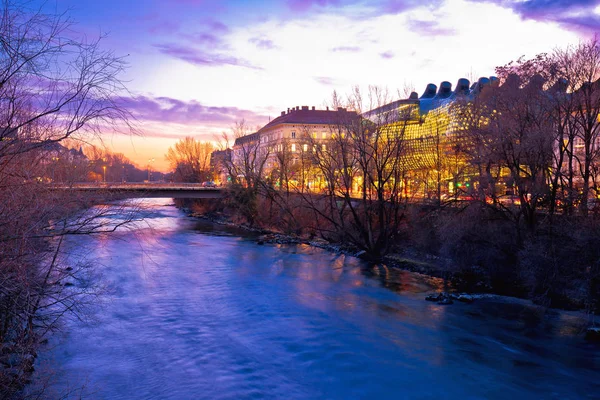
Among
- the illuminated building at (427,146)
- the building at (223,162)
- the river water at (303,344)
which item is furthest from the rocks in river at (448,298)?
the building at (223,162)

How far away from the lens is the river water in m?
10.9

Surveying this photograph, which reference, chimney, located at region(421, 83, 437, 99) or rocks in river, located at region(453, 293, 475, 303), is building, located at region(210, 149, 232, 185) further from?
chimney, located at region(421, 83, 437, 99)

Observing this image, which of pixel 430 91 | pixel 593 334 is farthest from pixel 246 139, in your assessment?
pixel 593 334

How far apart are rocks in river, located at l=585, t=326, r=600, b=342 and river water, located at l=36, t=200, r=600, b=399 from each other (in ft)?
0.97

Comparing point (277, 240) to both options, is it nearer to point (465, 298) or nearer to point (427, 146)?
point (427, 146)

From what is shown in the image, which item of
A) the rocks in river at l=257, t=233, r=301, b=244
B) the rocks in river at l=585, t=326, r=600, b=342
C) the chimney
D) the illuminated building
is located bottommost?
the rocks in river at l=585, t=326, r=600, b=342

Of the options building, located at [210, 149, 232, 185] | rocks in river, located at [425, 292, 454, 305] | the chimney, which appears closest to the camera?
rocks in river, located at [425, 292, 454, 305]

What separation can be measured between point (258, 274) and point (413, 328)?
9.17 metres

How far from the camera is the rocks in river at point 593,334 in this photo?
1381cm

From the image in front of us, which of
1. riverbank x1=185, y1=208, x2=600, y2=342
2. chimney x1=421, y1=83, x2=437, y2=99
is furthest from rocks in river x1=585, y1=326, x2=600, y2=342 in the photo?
chimney x1=421, y1=83, x2=437, y2=99

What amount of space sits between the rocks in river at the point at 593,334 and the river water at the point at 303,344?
0.30m

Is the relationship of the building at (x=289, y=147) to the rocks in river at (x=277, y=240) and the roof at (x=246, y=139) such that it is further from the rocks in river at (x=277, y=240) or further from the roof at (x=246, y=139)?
the rocks in river at (x=277, y=240)

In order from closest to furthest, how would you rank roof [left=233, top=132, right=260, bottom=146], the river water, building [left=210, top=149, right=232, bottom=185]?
the river water → building [left=210, top=149, right=232, bottom=185] → roof [left=233, top=132, right=260, bottom=146]

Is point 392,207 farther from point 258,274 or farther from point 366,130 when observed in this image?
point 258,274
